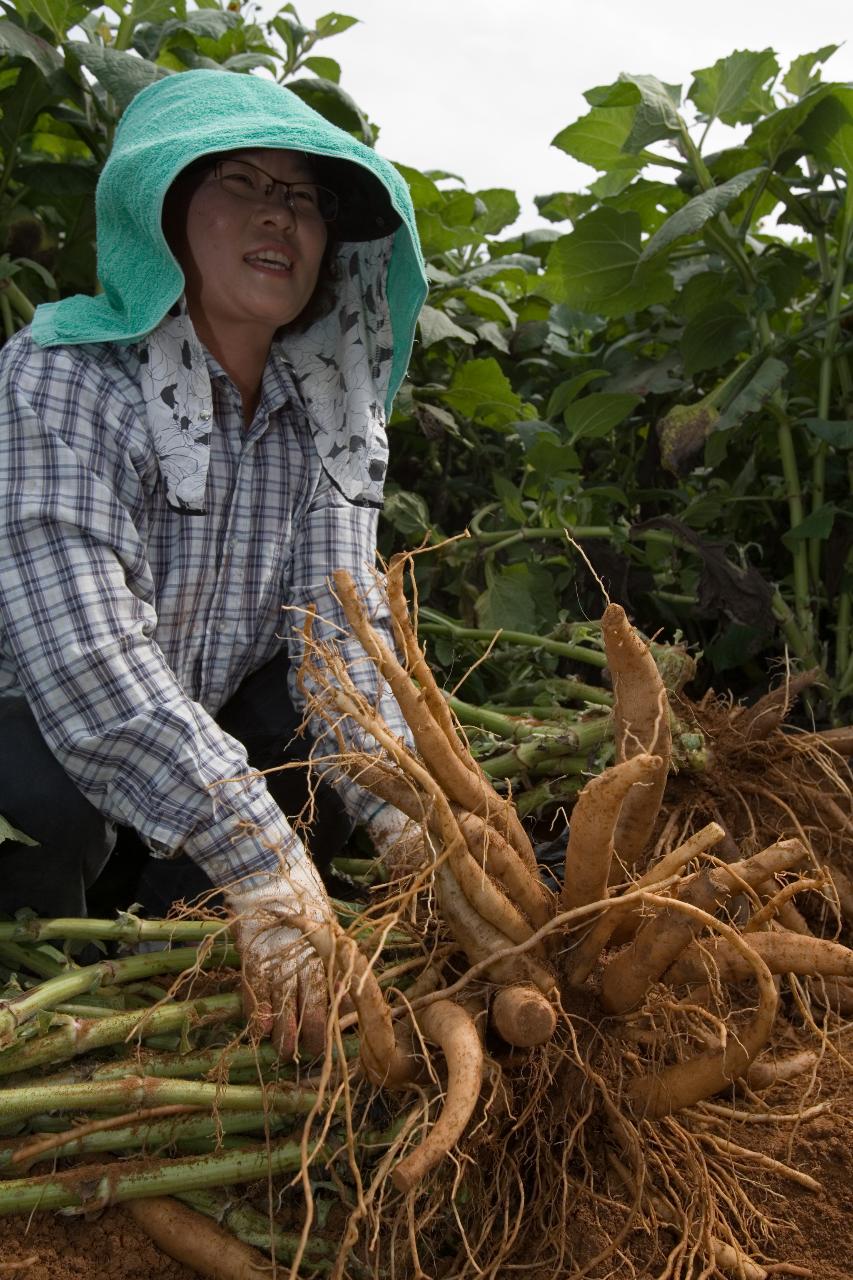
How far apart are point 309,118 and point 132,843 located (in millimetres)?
1115

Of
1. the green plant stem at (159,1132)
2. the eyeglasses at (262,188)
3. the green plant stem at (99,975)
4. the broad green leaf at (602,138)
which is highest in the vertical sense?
the broad green leaf at (602,138)

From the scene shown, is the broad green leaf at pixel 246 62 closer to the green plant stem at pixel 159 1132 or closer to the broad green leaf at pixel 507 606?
the broad green leaf at pixel 507 606

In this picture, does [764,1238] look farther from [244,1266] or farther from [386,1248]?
[244,1266]

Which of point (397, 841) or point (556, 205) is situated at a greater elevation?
point (556, 205)

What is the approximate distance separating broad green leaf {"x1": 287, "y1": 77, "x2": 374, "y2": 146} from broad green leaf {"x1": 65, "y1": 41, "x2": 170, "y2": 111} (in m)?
0.35

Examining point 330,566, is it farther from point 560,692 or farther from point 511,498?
point 511,498

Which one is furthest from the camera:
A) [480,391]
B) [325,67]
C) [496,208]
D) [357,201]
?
[496,208]

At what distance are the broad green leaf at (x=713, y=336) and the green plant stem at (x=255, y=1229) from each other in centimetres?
173

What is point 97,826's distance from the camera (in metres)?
1.68

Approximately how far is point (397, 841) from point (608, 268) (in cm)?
134

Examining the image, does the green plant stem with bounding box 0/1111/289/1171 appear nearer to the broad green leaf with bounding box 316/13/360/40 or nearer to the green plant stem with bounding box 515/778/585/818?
the green plant stem with bounding box 515/778/585/818

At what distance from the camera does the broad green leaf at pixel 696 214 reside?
6.79 feet

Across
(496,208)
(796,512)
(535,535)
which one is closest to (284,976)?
(535,535)

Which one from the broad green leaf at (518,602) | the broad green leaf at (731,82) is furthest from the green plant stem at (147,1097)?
the broad green leaf at (731,82)
